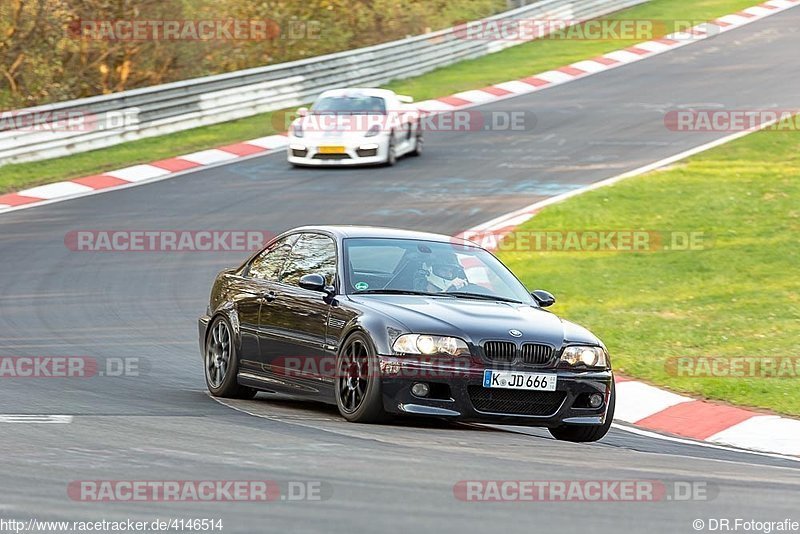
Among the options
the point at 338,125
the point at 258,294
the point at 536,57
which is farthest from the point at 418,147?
the point at 258,294

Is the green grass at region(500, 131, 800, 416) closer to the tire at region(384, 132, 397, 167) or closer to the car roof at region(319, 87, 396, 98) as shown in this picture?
the tire at region(384, 132, 397, 167)

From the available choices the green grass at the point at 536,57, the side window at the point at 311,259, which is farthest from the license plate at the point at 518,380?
the green grass at the point at 536,57

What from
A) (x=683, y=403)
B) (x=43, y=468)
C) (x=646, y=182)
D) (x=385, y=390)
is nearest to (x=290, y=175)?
(x=646, y=182)

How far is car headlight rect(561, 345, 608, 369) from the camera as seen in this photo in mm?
9078

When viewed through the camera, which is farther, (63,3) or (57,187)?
(63,3)

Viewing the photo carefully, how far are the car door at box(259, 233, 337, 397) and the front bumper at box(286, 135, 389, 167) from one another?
14.1 meters

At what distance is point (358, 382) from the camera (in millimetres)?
9062

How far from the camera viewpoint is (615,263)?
17359 mm

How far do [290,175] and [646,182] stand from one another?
590 centimetres

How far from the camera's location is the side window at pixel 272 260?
10.6 metres

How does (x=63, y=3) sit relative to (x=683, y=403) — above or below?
above

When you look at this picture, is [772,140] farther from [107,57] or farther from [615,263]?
[107,57]

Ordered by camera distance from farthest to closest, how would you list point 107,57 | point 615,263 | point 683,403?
point 107,57 < point 615,263 < point 683,403

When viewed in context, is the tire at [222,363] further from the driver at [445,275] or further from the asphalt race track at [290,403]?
the driver at [445,275]
